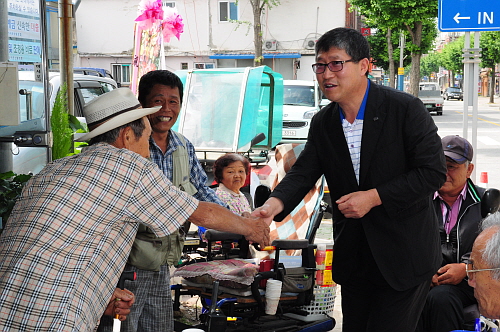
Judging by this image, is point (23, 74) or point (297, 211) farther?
point (297, 211)

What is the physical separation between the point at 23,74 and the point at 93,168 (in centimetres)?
221

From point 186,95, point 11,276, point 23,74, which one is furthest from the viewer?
point 186,95

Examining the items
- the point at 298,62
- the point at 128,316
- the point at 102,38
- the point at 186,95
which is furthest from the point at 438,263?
the point at 102,38

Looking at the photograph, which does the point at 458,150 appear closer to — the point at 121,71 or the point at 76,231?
the point at 76,231

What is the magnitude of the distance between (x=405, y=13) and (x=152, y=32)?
851 inches

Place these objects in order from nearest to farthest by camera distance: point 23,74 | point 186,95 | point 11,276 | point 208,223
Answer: point 11,276 → point 208,223 → point 23,74 → point 186,95

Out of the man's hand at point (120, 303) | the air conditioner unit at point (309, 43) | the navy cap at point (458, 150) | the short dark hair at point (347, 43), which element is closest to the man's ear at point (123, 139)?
the man's hand at point (120, 303)

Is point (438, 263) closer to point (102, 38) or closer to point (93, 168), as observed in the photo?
point (93, 168)

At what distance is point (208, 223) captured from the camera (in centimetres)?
301

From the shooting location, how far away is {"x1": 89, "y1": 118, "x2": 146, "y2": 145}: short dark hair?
3.01m

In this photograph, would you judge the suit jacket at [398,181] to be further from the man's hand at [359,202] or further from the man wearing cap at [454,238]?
the man wearing cap at [454,238]

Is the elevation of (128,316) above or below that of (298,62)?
below

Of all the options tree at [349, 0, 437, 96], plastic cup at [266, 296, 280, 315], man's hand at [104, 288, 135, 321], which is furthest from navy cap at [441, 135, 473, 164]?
tree at [349, 0, 437, 96]

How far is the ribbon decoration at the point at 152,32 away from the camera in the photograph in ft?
30.1
